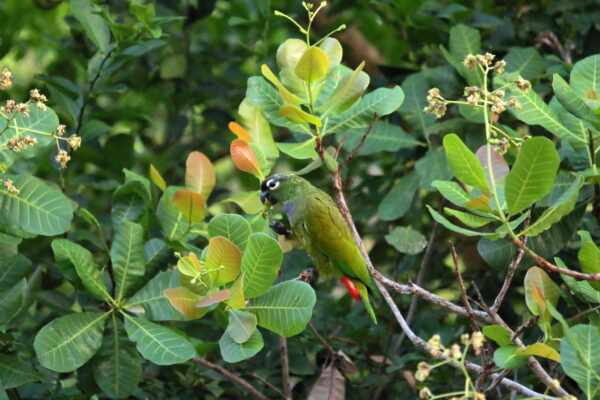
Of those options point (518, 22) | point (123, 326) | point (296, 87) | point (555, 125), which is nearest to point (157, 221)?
point (123, 326)

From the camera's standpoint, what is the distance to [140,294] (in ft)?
8.23

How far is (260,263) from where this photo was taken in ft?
7.11

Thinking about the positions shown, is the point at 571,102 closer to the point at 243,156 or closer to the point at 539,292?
the point at 539,292

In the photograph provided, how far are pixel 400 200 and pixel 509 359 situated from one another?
1.38 meters

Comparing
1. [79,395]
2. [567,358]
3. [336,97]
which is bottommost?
[79,395]

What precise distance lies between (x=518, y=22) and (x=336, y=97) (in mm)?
1879

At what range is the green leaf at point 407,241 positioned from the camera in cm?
304

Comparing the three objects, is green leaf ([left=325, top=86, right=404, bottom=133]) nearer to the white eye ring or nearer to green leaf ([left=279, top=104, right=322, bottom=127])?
green leaf ([left=279, top=104, right=322, bottom=127])

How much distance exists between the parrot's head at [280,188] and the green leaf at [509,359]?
1105 mm

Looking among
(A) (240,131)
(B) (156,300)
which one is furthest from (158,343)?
(A) (240,131)

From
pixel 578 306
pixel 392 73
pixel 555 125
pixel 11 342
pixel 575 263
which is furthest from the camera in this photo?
pixel 392 73

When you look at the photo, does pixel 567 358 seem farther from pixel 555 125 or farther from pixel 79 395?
pixel 79 395

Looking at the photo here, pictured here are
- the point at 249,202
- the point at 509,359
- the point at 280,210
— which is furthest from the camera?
the point at 280,210

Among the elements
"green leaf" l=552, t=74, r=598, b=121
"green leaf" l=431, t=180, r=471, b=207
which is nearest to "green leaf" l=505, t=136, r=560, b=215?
"green leaf" l=431, t=180, r=471, b=207
